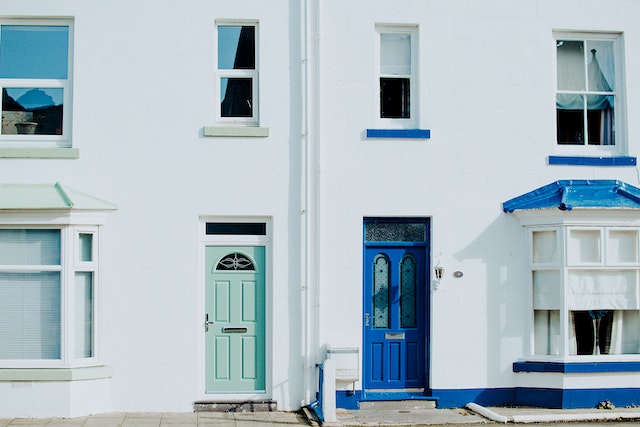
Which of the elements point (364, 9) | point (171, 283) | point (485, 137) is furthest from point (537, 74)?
point (171, 283)

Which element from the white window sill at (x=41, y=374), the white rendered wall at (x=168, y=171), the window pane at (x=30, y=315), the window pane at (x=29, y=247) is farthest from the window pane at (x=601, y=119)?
the white window sill at (x=41, y=374)

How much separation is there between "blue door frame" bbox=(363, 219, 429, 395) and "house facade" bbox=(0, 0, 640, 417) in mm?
32

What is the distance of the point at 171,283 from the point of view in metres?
12.3

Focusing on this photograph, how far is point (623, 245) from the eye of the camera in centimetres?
1280

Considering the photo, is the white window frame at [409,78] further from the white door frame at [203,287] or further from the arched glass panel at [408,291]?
the white door frame at [203,287]

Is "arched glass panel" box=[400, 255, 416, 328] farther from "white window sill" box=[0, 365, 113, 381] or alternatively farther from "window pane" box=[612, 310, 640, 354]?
"white window sill" box=[0, 365, 113, 381]

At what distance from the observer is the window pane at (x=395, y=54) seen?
1297 cm

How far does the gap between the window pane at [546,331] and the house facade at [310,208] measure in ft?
0.09

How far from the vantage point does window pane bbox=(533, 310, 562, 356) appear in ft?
41.7

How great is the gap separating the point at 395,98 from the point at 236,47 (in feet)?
7.91

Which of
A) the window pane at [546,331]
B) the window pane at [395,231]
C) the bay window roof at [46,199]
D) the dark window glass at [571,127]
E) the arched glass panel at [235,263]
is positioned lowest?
the window pane at [546,331]

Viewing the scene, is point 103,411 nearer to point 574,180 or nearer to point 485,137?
point 485,137

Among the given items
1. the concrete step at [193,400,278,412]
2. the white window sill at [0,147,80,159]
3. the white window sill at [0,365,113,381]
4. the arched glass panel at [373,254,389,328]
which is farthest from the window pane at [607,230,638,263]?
the white window sill at [0,147,80,159]

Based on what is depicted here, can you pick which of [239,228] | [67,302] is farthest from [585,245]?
[67,302]
